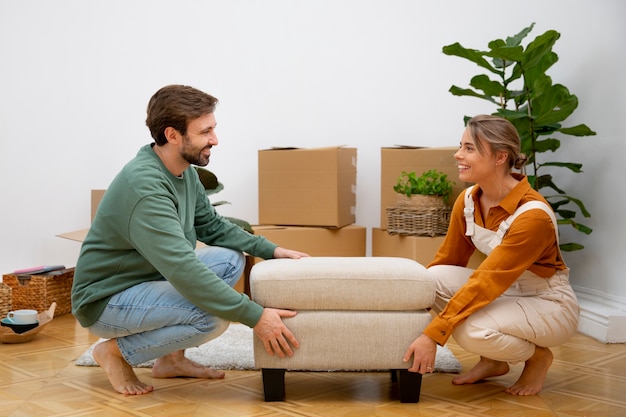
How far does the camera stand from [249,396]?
7.97 feet

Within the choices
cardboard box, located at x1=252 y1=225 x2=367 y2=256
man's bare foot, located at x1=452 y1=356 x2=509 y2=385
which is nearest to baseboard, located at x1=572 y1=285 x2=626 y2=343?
man's bare foot, located at x1=452 y1=356 x2=509 y2=385

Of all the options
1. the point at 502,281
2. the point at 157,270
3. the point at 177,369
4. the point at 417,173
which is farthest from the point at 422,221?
the point at 157,270

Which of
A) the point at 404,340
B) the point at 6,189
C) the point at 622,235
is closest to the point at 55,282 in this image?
the point at 6,189

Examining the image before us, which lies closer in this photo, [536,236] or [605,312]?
[536,236]

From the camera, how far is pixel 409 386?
7.75 ft

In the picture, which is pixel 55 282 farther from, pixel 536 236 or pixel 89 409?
pixel 536 236

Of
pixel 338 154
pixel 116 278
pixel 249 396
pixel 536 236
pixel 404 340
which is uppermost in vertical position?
pixel 338 154

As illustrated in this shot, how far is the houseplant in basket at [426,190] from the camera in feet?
12.2

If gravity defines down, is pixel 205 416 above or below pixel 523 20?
below

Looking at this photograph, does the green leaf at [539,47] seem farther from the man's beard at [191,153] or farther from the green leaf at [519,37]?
the man's beard at [191,153]

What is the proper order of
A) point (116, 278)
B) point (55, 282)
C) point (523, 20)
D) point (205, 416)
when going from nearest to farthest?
point (205, 416) < point (116, 278) < point (55, 282) < point (523, 20)

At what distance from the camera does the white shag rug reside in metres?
2.77

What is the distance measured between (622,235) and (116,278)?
240cm

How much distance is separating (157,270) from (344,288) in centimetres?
57
